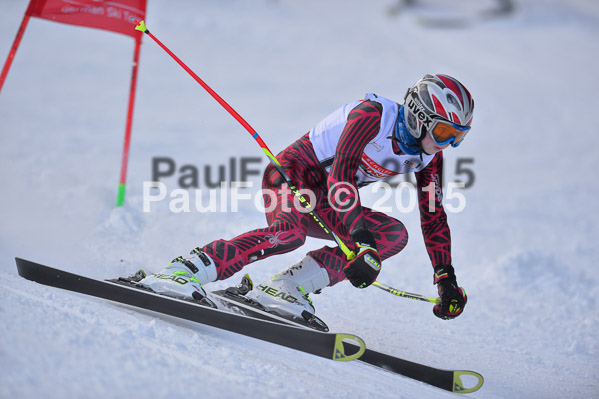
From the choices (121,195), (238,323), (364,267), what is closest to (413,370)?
(364,267)

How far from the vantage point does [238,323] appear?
2887mm

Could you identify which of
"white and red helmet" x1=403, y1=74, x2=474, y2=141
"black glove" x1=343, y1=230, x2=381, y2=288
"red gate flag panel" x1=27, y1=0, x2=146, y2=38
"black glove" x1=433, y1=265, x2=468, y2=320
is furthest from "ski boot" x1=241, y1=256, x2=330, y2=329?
"red gate flag panel" x1=27, y1=0, x2=146, y2=38

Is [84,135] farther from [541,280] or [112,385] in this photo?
[112,385]

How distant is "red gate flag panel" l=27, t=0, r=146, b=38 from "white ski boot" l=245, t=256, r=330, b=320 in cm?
327

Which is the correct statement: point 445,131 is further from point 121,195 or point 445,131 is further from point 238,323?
point 121,195

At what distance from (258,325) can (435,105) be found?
1568 millimetres

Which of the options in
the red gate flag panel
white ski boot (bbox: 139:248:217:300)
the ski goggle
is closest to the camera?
white ski boot (bbox: 139:248:217:300)

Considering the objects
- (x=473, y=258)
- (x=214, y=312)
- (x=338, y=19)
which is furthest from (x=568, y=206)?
(x=338, y=19)

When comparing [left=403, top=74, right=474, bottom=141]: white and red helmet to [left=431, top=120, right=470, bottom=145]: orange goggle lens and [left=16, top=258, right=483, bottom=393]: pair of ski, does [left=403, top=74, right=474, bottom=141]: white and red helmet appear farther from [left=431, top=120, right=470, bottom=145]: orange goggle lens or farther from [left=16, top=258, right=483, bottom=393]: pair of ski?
[left=16, top=258, right=483, bottom=393]: pair of ski

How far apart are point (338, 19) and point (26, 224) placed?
67.6ft

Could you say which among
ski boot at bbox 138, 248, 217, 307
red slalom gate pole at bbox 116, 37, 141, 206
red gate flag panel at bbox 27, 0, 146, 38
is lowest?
ski boot at bbox 138, 248, 217, 307

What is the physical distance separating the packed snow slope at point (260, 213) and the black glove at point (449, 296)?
49cm

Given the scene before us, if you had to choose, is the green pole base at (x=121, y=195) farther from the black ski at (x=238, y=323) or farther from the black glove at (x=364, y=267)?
the black glove at (x=364, y=267)

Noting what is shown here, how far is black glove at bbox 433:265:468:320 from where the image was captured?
3301 mm
